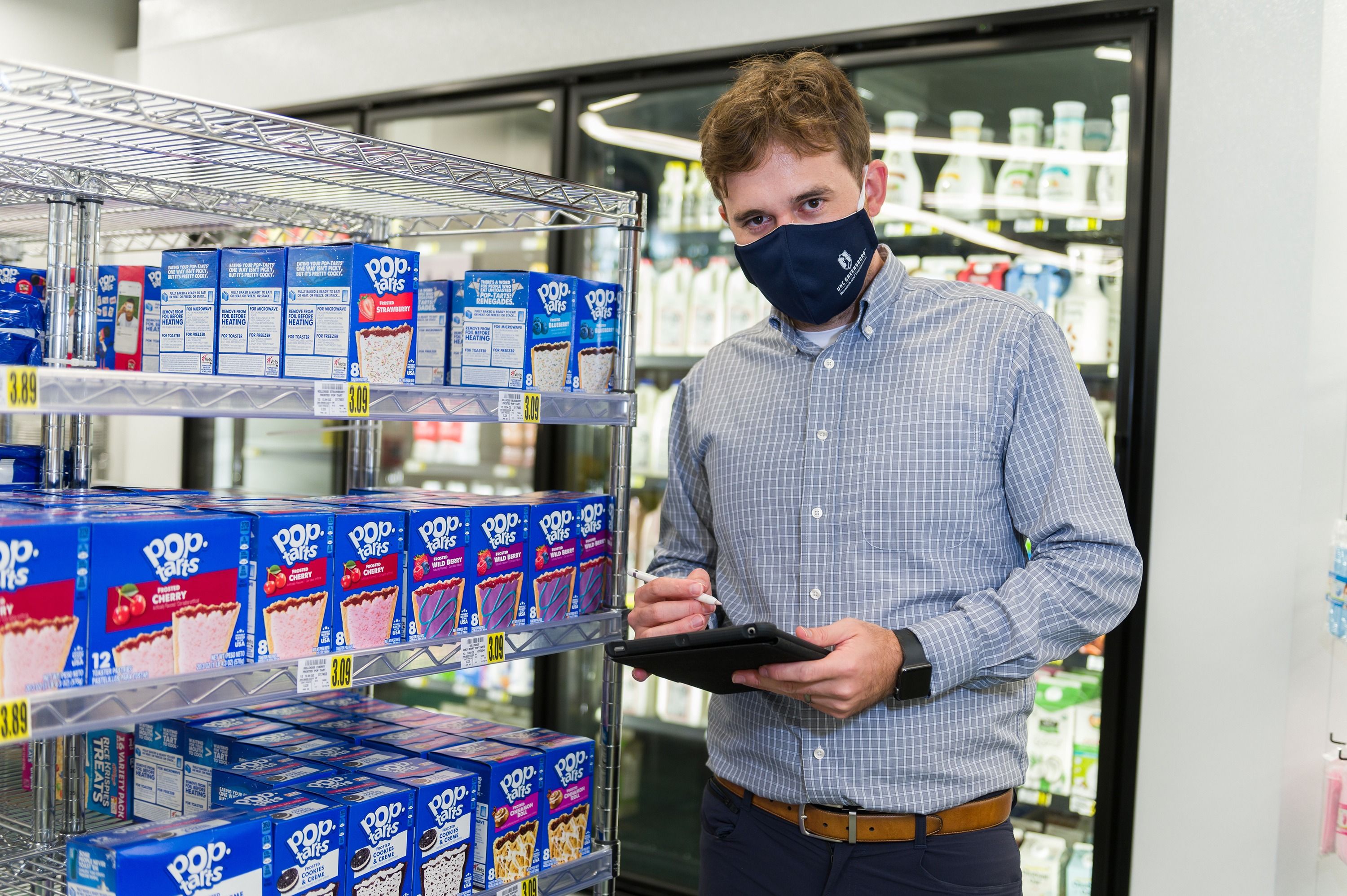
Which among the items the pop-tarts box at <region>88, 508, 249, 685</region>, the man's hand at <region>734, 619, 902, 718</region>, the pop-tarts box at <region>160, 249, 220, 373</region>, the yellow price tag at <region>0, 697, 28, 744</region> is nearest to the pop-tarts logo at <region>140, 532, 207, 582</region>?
the pop-tarts box at <region>88, 508, 249, 685</region>

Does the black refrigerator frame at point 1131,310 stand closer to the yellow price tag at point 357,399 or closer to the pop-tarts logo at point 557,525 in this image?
the pop-tarts logo at point 557,525

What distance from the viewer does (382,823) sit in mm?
1813

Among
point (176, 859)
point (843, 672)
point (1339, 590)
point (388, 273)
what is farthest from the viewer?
point (1339, 590)

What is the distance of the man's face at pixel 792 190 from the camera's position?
187 centimetres

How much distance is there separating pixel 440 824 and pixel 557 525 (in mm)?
571

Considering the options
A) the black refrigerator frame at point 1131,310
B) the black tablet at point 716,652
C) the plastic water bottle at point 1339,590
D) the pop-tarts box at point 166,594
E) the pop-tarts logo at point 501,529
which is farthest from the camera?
the black refrigerator frame at point 1131,310

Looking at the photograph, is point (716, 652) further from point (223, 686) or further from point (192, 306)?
point (192, 306)

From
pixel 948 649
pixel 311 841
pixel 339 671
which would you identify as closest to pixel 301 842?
pixel 311 841

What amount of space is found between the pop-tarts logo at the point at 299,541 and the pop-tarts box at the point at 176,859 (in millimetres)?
381

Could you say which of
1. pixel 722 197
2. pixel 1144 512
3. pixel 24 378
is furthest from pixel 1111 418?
pixel 24 378

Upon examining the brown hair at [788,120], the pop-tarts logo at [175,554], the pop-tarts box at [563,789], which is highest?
the brown hair at [788,120]

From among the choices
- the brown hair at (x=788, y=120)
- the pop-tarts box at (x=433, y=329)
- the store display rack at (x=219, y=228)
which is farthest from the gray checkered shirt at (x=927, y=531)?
the pop-tarts box at (x=433, y=329)

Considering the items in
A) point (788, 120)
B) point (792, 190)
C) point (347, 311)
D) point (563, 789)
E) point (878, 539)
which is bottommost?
point (563, 789)

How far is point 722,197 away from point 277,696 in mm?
1088
